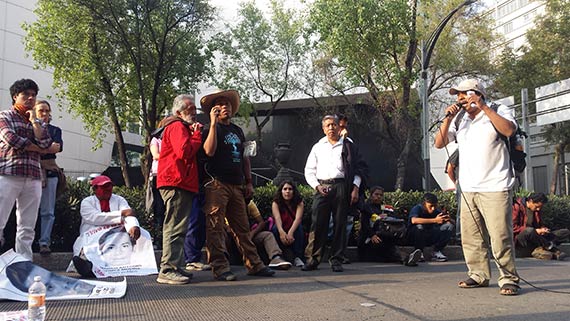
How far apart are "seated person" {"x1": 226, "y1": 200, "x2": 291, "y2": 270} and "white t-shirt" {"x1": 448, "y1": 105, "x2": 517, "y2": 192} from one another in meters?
2.56

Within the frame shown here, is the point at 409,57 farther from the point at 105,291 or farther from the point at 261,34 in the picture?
the point at 105,291

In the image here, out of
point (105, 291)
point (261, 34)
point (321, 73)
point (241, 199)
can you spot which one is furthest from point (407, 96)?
point (105, 291)

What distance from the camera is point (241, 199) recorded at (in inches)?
230

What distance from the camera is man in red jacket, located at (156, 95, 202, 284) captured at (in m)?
5.26

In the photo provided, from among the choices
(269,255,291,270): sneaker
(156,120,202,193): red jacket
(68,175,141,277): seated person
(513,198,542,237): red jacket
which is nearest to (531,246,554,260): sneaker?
(513,198,542,237): red jacket

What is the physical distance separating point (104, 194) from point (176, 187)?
1539 millimetres

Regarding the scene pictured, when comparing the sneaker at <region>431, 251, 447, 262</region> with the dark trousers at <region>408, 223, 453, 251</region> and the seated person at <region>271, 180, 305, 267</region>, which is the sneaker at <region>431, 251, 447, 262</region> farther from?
the seated person at <region>271, 180, 305, 267</region>

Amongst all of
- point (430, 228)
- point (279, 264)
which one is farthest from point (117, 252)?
point (430, 228)

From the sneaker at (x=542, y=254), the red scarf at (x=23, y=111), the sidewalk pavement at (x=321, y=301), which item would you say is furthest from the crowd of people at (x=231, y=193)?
the sneaker at (x=542, y=254)

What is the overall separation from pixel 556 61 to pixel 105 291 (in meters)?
27.1

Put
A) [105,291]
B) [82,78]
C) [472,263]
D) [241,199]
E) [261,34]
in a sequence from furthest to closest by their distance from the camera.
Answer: [261,34]
[82,78]
[241,199]
[472,263]
[105,291]

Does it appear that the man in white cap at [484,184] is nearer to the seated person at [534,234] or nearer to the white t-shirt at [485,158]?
the white t-shirt at [485,158]

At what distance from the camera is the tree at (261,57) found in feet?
86.4

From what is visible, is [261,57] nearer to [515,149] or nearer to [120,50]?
[120,50]
